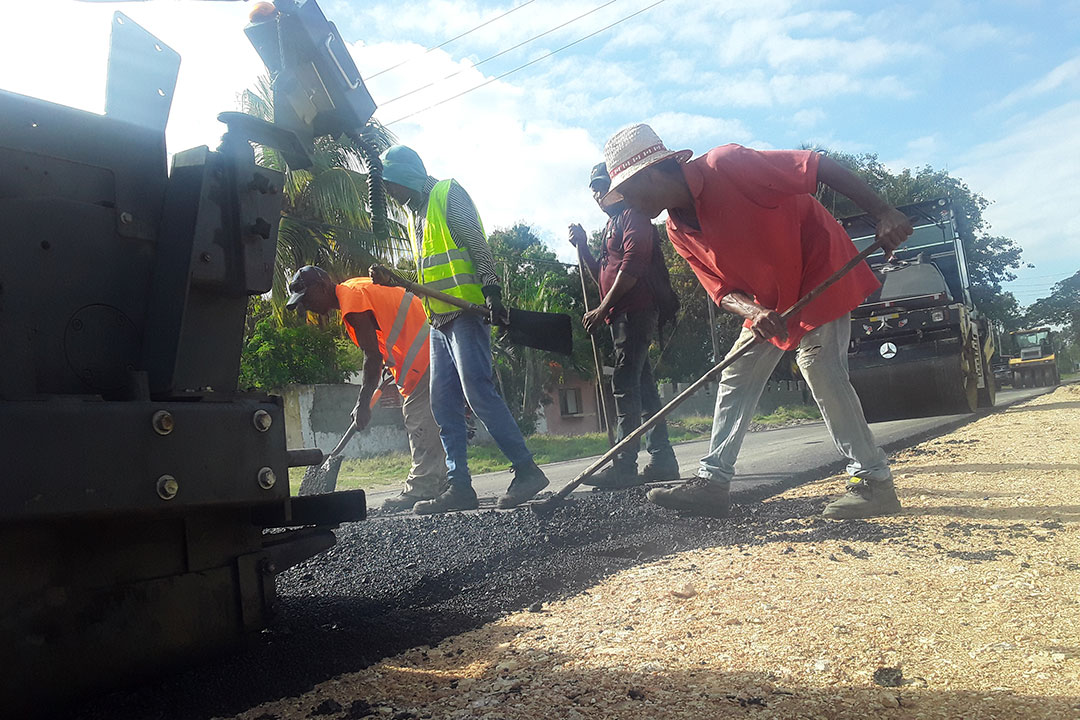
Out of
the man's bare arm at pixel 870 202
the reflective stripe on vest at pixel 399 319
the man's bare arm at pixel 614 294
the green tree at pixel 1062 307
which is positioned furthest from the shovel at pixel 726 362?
the green tree at pixel 1062 307

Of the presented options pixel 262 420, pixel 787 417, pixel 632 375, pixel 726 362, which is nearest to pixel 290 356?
pixel 787 417

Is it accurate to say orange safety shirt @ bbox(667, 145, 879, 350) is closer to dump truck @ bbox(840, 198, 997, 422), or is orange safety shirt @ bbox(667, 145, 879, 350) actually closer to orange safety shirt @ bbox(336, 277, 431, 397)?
orange safety shirt @ bbox(336, 277, 431, 397)

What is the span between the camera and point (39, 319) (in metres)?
1.49

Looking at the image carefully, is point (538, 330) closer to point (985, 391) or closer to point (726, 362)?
point (726, 362)

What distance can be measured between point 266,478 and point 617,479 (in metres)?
3.39

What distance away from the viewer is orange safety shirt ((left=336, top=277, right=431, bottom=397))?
517 centimetres

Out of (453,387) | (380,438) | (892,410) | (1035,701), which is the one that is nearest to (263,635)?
(1035,701)

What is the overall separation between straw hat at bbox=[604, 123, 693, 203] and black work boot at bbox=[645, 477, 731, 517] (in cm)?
144

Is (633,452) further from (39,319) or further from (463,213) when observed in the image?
(39,319)

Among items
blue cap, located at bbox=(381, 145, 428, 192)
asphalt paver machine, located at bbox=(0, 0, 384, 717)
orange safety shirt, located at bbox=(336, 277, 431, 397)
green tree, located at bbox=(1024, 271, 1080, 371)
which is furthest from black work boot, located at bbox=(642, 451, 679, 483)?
green tree, located at bbox=(1024, 271, 1080, 371)

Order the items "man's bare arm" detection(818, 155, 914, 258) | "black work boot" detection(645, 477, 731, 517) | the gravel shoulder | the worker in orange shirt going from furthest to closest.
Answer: the worker in orange shirt, "black work boot" detection(645, 477, 731, 517), "man's bare arm" detection(818, 155, 914, 258), the gravel shoulder

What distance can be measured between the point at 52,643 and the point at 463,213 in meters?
3.35

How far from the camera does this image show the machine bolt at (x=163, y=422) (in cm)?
143

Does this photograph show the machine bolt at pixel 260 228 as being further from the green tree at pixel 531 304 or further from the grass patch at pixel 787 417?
the green tree at pixel 531 304
